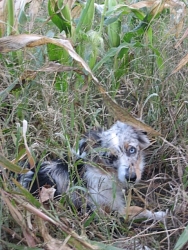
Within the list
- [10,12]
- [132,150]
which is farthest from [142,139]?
[10,12]

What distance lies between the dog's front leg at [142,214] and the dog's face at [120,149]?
0.21 m

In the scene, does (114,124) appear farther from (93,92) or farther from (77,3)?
(77,3)

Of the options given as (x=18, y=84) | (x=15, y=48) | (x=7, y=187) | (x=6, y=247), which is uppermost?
(x=15, y=48)

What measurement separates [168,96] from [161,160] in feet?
1.26

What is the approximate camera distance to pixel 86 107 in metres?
2.73

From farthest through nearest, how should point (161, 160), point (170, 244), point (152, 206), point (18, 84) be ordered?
point (161, 160), point (18, 84), point (152, 206), point (170, 244)

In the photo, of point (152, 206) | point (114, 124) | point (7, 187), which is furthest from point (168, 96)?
point (7, 187)

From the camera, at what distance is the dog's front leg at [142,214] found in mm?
2211

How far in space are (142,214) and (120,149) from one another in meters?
0.45

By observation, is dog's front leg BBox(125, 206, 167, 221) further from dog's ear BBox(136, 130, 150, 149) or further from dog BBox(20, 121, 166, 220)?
dog's ear BBox(136, 130, 150, 149)

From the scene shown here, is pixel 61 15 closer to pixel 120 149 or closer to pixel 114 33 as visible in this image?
pixel 114 33

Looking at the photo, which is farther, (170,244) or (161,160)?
(161,160)

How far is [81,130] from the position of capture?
2.64m

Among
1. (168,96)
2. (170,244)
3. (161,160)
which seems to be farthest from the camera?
(168,96)
